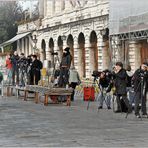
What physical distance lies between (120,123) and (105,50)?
77.2 ft

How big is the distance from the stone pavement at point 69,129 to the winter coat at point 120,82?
735 millimetres

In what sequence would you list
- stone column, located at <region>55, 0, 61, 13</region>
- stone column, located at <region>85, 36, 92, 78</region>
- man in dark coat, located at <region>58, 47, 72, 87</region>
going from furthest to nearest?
1. stone column, located at <region>55, 0, 61, 13</region>
2. stone column, located at <region>85, 36, 92, 78</region>
3. man in dark coat, located at <region>58, 47, 72, 87</region>

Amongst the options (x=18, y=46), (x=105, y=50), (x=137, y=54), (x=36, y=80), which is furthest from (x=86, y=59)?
(x=18, y=46)

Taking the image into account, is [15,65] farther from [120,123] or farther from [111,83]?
[120,123]

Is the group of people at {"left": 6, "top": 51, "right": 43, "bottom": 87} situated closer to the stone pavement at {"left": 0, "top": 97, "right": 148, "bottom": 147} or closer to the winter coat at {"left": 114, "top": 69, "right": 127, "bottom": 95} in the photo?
the stone pavement at {"left": 0, "top": 97, "right": 148, "bottom": 147}

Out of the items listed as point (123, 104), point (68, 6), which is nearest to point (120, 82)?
point (123, 104)

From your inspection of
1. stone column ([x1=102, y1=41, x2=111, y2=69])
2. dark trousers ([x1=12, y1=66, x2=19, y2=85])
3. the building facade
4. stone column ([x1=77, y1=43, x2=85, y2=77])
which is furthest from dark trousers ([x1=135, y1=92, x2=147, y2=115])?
stone column ([x1=77, y1=43, x2=85, y2=77])

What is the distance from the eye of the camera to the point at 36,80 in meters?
23.3

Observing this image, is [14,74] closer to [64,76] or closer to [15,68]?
[15,68]

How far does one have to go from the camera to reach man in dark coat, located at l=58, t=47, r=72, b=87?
20969mm

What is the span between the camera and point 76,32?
41625 millimetres

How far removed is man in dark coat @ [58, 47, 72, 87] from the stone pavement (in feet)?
13.4

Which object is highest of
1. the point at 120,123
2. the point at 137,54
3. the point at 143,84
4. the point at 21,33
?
the point at 21,33

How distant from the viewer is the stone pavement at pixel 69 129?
10.0 m
